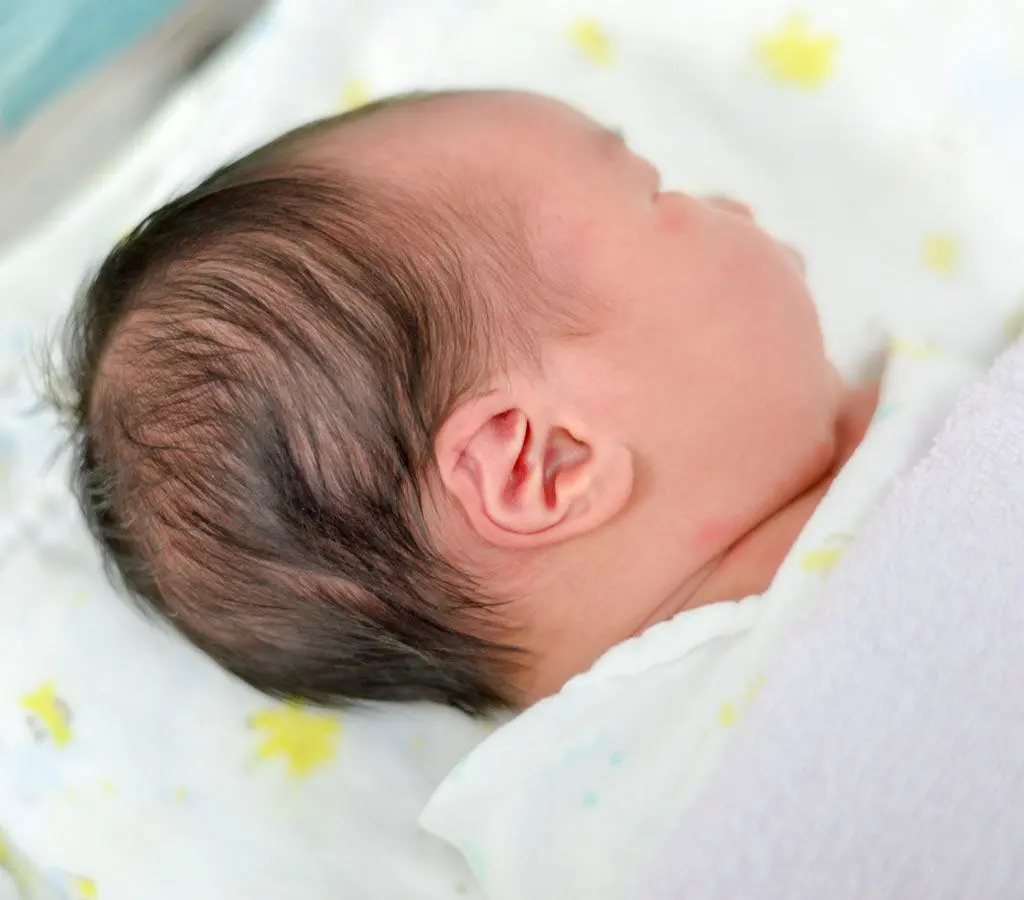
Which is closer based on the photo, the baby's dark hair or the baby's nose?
the baby's dark hair

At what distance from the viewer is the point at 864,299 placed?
108cm

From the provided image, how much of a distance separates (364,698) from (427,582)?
0.19m

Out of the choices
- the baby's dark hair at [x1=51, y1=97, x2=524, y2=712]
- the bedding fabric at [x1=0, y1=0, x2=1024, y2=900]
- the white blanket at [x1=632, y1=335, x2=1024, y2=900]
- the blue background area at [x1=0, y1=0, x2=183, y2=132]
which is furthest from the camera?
the blue background area at [x1=0, y1=0, x2=183, y2=132]

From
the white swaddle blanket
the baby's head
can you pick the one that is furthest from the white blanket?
the baby's head

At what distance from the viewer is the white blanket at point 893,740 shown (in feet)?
2.02

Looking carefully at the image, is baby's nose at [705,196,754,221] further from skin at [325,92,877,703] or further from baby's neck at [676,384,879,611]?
baby's neck at [676,384,879,611]

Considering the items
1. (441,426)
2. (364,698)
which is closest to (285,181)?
(441,426)

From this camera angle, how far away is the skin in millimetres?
747

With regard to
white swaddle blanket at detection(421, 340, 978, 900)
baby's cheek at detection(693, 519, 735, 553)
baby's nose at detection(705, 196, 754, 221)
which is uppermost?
baby's nose at detection(705, 196, 754, 221)

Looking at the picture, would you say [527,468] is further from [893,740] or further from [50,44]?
[50,44]

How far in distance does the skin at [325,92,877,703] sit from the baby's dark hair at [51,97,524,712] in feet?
0.09

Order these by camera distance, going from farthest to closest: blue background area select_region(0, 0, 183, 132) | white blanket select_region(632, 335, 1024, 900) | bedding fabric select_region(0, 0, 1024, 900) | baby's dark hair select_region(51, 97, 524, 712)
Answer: blue background area select_region(0, 0, 183, 132)
bedding fabric select_region(0, 0, 1024, 900)
baby's dark hair select_region(51, 97, 524, 712)
white blanket select_region(632, 335, 1024, 900)

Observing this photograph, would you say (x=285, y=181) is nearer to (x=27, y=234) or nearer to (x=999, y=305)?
(x=27, y=234)

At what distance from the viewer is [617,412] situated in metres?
0.76
